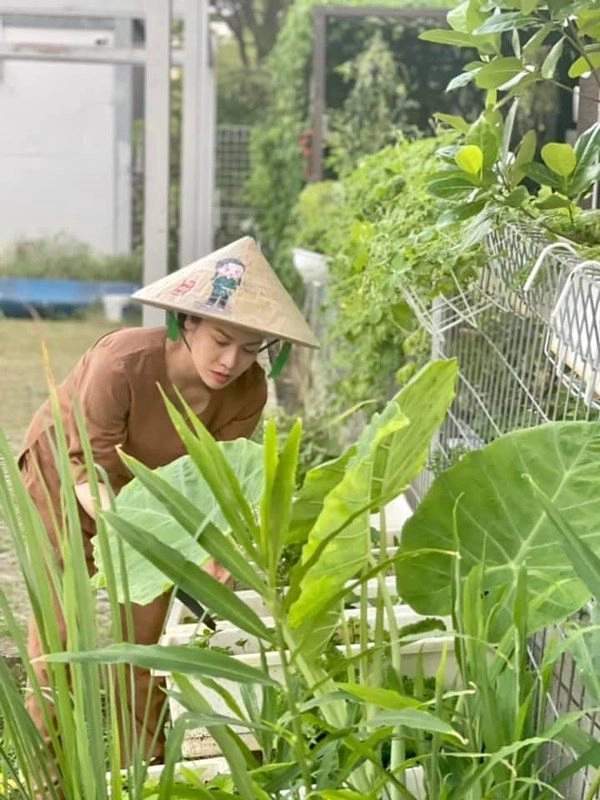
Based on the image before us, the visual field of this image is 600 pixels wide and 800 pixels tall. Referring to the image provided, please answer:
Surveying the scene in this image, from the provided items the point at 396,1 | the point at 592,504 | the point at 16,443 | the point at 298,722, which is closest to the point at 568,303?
the point at 592,504

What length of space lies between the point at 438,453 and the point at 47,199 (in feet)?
13.8

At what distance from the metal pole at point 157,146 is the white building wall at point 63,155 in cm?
255

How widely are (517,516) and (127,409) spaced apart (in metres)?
0.94

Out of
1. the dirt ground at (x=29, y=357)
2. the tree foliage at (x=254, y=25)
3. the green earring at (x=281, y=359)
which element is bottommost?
the dirt ground at (x=29, y=357)

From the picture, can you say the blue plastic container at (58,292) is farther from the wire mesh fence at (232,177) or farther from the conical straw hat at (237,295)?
the conical straw hat at (237,295)

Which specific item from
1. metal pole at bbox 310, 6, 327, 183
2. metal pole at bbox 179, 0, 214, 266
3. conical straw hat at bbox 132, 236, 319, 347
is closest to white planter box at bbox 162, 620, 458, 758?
conical straw hat at bbox 132, 236, 319, 347

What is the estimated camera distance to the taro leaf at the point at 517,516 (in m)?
0.98

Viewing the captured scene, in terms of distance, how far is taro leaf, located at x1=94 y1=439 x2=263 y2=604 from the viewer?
1.07m

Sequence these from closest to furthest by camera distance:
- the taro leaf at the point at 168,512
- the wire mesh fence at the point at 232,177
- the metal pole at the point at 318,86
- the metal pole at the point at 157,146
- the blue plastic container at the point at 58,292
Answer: the taro leaf at the point at 168,512 → the metal pole at the point at 157,146 → the blue plastic container at the point at 58,292 → the metal pole at the point at 318,86 → the wire mesh fence at the point at 232,177

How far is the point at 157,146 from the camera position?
126 inches

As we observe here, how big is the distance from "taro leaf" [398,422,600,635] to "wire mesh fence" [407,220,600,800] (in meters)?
0.07

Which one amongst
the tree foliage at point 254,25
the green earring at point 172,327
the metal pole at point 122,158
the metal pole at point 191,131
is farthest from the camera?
the tree foliage at point 254,25

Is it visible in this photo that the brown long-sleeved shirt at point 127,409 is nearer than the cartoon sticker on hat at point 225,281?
No

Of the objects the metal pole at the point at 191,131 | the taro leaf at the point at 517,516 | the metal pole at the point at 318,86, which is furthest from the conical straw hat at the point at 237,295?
the metal pole at the point at 318,86
